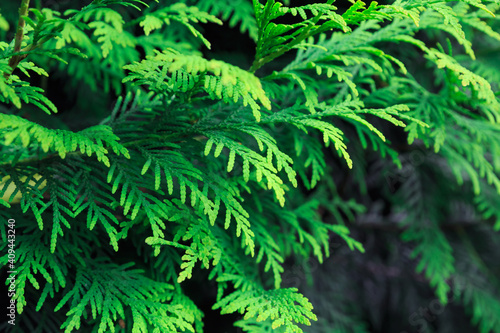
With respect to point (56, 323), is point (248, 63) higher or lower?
higher

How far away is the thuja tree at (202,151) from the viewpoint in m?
0.98

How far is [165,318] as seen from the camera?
104 centimetres

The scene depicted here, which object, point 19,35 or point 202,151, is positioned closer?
point 19,35

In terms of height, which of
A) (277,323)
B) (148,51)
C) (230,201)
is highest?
(148,51)

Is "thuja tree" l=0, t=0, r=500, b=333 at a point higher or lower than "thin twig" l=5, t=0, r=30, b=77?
lower

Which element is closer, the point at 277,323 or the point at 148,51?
the point at 277,323

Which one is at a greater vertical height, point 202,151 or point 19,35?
point 19,35

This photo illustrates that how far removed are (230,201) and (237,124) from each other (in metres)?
0.21

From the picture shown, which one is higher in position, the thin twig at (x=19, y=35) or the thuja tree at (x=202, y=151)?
the thin twig at (x=19, y=35)

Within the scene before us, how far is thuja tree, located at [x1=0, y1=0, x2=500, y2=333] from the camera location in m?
0.98

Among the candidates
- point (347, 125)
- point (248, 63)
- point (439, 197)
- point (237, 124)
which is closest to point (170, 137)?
point (237, 124)

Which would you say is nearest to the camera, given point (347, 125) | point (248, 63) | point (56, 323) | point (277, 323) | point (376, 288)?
point (277, 323)

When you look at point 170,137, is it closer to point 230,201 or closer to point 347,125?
point 230,201

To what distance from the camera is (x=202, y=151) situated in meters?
1.19
